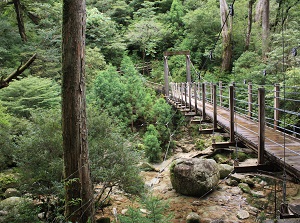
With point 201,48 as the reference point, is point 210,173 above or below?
below

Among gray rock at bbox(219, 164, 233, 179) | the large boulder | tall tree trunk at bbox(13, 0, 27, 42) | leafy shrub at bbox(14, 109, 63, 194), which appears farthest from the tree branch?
tall tree trunk at bbox(13, 0, 27, 42)

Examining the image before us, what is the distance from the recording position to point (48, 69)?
10609 millimetres

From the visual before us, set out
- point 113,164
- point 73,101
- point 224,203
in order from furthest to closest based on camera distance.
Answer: point 224,203, point 113,164, point 73,101

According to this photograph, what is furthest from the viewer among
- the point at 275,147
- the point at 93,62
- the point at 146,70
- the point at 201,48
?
the point at 146,70

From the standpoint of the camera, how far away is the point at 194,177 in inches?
262

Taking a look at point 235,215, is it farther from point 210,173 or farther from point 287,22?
point 287,22

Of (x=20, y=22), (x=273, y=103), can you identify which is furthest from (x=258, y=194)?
(x=20, y=22)

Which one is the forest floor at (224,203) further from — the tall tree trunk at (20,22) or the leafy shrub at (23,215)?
the tall tree trunk at (20,22)

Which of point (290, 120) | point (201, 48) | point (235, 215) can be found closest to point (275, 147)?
point (235, 215)

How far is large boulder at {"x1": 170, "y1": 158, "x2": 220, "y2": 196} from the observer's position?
6598 mm

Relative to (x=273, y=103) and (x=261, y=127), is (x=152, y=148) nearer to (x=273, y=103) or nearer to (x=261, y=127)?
(x=273, y=103)

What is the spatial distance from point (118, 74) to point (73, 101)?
921 cm

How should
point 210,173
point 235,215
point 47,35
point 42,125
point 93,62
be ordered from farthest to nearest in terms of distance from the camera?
point 93,62 < point 47,35 < point 210,173 < point 235,215 < point 42,125

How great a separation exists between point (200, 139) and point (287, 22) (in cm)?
532
